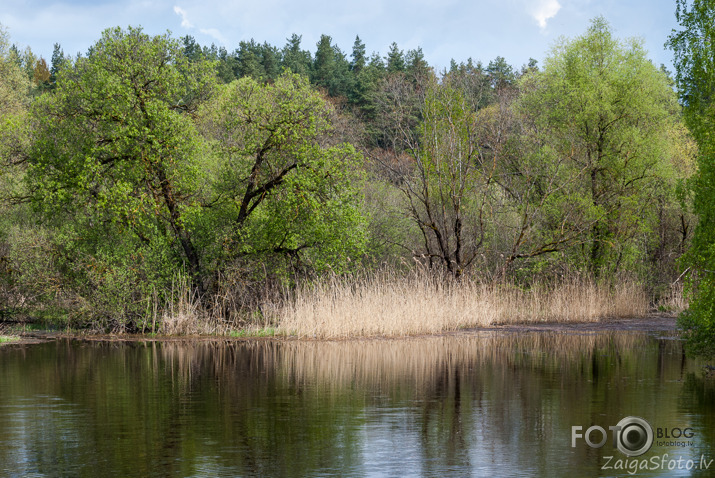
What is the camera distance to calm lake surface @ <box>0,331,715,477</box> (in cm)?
920

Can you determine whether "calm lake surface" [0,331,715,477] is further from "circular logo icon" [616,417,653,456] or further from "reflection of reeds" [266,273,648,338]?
"reflection of reeds" [266,273,648,338]

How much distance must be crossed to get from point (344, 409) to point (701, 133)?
9.22 meters

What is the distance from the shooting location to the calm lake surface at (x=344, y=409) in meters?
9.20

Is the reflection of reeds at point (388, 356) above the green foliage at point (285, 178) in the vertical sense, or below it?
below

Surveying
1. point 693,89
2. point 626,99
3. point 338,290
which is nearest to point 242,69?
point 626,99

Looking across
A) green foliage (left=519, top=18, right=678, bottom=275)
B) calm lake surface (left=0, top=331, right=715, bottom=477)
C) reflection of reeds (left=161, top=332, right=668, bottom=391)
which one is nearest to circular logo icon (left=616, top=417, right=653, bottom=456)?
calm lake surface (left=0, top=331, right=715, bottom=477)

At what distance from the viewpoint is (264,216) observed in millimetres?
24922

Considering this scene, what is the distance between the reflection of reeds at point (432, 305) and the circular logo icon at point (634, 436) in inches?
456

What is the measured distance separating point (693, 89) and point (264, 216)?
12889 millimetres

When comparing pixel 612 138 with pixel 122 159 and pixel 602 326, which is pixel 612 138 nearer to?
pixel 602 326

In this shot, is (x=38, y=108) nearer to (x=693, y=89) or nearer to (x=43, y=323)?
(x=43, y=323)

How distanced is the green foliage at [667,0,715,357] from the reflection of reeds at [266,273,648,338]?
8269mm

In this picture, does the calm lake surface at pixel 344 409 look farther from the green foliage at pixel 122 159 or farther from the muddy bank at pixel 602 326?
the muddy bank at pixel 602 326

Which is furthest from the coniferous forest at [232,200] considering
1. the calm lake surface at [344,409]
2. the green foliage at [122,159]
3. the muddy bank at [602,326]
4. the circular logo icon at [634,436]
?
the circular logo icon at [634,436]
